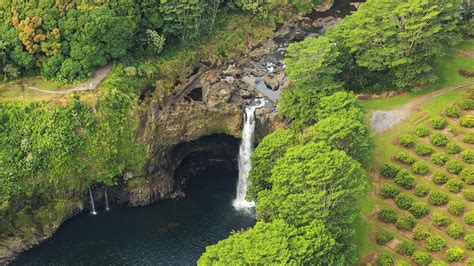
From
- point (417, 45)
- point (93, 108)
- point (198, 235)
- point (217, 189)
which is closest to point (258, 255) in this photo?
point (198, 235)

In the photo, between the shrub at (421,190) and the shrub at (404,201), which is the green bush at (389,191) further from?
the shrub at (421,190)

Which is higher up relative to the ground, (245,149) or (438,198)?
(245,149)

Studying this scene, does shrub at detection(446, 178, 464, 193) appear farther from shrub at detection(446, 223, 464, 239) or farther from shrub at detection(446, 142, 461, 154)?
shrub at detection(446, 223, 464, 239)

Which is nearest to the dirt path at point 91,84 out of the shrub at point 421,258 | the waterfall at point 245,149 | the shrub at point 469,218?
the waterfall at point 245,149

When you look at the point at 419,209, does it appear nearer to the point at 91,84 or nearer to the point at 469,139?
the point at 469,139

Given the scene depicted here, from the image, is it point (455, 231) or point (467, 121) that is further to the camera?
point (467, 121)

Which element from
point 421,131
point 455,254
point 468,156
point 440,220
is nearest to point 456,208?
point 440,220
